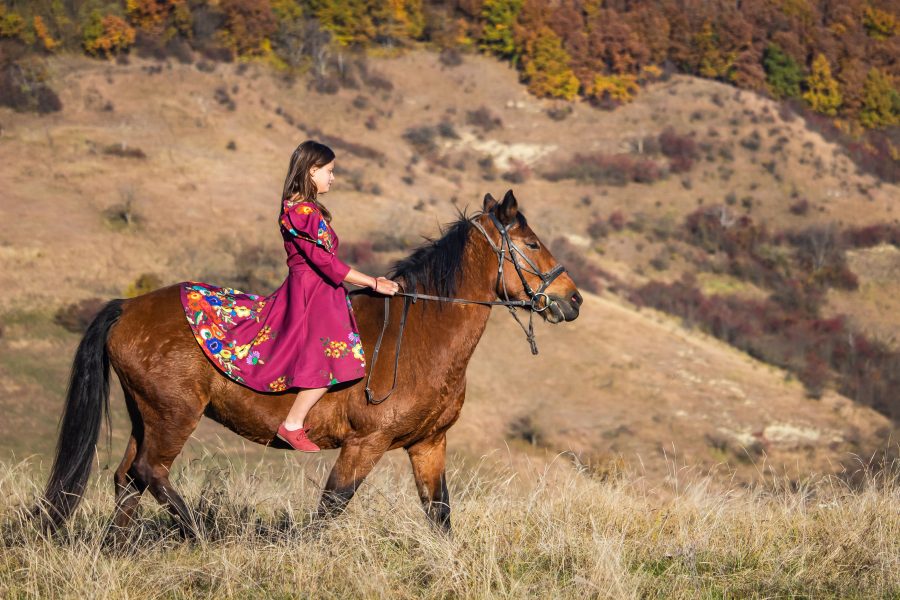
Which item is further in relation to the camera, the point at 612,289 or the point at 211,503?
the point at 612,289

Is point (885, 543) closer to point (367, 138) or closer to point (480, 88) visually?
point (367, 138)

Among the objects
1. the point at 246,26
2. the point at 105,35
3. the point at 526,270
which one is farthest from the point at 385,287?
the point at 246,26

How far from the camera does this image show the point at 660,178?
63.4 metres

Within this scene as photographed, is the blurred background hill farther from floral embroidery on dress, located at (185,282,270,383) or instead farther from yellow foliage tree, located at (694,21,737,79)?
floral embroidery on dress, located at (185,282,270,383)

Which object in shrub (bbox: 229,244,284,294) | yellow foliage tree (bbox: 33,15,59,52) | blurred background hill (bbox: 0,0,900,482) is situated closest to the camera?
blurred background hill (bbox: 0,0,900,482)

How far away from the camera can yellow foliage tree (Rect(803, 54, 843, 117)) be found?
77062mm

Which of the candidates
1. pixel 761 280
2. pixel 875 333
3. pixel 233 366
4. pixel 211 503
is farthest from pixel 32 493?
pixel 761 280

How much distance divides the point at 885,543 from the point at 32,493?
5607mm

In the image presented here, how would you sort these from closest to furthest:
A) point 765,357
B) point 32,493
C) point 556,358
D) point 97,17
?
point 32,493, point 556,358, point 765,357, point 97,17

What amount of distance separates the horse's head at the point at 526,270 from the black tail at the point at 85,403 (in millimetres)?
2596

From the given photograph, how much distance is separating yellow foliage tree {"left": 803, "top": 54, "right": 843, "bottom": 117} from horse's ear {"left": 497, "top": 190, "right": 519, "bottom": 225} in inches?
3075

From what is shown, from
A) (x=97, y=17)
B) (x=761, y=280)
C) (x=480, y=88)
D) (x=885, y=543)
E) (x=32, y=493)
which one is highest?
(x=885, y=543)

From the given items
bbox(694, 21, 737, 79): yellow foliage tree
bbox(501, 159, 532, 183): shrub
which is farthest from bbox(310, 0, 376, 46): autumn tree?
bbox(694, 21, 737, 79): yellow foliage tree

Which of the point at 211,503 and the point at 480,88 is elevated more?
the point at 211,503
